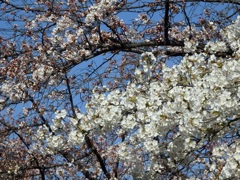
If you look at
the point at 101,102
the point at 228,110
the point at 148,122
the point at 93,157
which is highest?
the point at 93,157

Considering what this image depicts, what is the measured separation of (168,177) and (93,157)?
4510 mm

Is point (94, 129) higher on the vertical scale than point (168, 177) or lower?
higher

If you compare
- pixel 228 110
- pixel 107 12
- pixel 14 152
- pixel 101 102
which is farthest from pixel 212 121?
pixel 14 152

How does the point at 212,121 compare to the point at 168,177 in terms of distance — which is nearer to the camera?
the point at 212,121

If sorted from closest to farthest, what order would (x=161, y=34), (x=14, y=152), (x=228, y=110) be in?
1. (x=228, y=110)
2. (x=161, y=34)
3. (x=14, y=152)

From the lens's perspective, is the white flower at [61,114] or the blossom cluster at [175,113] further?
the white flower at [61,114]

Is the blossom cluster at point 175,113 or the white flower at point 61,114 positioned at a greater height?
the white flower at point 61,114

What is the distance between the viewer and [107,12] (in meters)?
6.51

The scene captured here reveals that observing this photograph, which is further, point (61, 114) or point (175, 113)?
point (61, 114)

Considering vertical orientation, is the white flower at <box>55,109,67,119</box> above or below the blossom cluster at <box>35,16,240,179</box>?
above

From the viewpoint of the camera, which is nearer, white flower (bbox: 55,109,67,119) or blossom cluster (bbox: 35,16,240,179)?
blossom cluster (bbox: 35,16,240,179)

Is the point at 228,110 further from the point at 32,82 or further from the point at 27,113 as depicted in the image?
the point at 27,113

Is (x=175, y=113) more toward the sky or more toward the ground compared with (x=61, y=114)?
more toward the ground

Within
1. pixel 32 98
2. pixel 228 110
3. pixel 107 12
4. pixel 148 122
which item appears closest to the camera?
pixel 228 110
